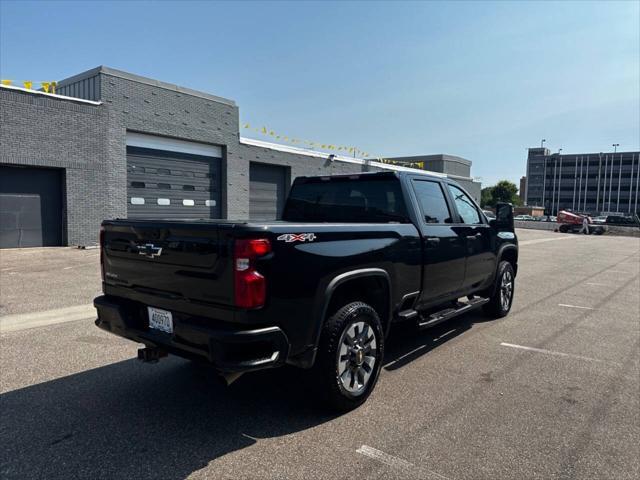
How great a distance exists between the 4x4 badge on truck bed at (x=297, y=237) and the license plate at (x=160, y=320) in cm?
104

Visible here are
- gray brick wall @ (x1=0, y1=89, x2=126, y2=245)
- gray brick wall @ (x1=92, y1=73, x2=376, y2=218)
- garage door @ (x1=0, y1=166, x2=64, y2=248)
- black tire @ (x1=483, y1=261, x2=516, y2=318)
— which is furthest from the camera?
gray brick wall @ (x1=92, y1=73, x2=376, y2=218)

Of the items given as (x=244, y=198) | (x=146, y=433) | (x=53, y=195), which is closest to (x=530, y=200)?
(x=244, y=198)

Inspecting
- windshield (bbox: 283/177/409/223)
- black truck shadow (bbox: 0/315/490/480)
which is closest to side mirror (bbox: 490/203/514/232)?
windshield (bbox: 283/177/409/223)

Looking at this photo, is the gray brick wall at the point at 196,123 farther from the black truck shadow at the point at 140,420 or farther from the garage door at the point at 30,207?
the black truck shadow at the point at 140,420

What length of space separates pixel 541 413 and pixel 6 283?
971 centimetres

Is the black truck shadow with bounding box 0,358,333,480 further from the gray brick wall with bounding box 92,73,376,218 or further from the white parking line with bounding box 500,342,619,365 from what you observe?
the gray brick wall with bounding box 92,73,376,218

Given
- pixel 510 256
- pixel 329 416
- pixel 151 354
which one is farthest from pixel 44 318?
pixel 510 256

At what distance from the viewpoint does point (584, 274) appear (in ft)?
42.3

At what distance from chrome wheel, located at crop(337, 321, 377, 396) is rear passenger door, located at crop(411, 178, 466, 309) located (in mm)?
1069

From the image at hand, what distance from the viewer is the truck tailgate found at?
3.06 m

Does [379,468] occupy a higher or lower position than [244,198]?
lower

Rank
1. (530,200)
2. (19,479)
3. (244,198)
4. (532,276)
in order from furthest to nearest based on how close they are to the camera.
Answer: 1. (530,200)
2. (244,198)
3. (532,276)
4. (19,479)

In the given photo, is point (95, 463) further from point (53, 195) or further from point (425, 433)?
point (53, 195)

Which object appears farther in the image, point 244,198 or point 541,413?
point 244,198
